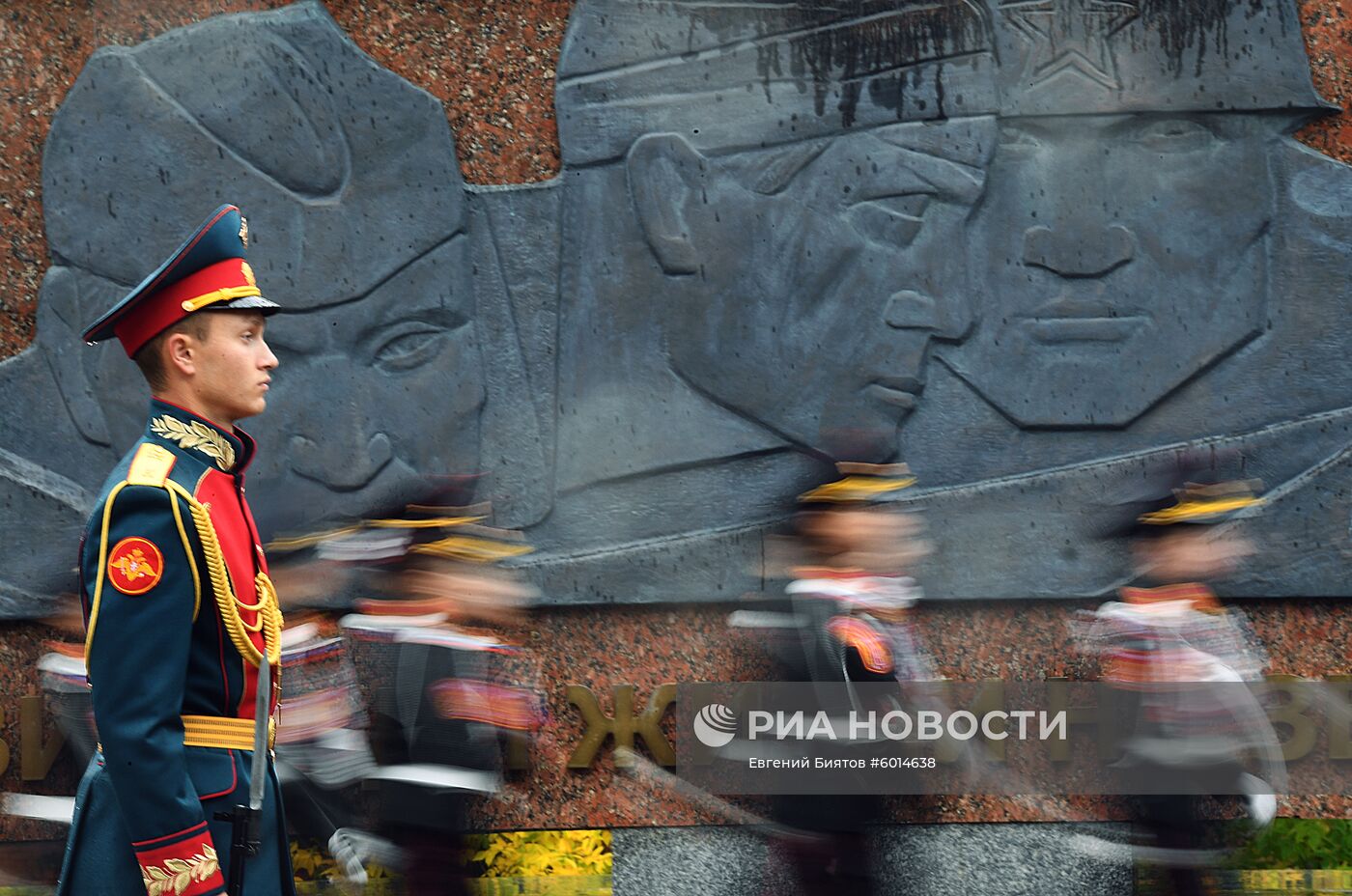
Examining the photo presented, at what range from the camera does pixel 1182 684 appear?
386cm

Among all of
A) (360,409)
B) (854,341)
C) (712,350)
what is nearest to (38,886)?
(360,409)

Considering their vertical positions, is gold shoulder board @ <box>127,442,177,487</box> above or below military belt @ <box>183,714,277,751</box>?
above

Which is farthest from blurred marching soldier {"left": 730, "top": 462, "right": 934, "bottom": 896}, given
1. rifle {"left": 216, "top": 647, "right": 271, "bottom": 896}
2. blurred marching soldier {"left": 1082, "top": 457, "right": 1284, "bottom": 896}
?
rifle {"left": 216, "top": 647, "right": 271, "bottom": 896}

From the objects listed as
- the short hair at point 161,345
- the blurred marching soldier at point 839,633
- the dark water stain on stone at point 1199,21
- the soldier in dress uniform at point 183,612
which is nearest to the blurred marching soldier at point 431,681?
the blurred marching soldier at point 839,633

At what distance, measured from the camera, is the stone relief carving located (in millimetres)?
5020

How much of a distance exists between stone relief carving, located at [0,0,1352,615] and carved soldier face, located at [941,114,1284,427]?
1cm

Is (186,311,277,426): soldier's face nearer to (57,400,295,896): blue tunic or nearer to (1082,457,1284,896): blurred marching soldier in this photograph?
(57,400,295,896): blue tunic

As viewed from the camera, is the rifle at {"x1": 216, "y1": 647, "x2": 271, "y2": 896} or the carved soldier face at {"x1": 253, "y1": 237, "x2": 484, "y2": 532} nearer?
the rifle at {"x1": 216, "y1": 647, "x2": 271, "y2": 896}

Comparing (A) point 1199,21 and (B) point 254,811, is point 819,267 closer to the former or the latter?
(A) point 1199,21

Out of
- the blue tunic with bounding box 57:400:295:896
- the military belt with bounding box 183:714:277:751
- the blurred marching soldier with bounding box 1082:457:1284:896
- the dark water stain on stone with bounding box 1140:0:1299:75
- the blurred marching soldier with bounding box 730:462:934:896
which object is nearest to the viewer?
the blue tunic with bounding box 57:400:295:896

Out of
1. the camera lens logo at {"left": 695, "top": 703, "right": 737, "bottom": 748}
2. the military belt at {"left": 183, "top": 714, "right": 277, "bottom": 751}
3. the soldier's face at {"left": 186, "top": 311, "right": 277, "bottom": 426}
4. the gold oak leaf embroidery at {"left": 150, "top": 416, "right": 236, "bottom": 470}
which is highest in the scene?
the soldier's face at {"left": 186, "top": 311, "right": 277, "bottom": 426}

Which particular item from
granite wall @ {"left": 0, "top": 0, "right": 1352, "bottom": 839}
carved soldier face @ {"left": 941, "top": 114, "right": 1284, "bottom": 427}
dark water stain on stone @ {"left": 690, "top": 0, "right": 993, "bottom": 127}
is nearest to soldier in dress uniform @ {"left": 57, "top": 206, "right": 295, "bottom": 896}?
granite wall @ {"left": 0, "top": 0, "right": 1352, "bottom": 839}

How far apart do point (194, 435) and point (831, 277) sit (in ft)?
9.99

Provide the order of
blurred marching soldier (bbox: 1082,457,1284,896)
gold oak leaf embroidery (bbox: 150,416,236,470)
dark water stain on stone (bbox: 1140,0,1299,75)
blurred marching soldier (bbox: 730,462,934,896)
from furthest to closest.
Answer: dark water stain on stone (bbox: 1140,0,1299,75), blurred marching soldier (bbox: 1082,457,1284,896), blurred marching soldier (bbox: 730,462,934,896), gold oak leaf embroidery (bbox: 150,416,236,470)
